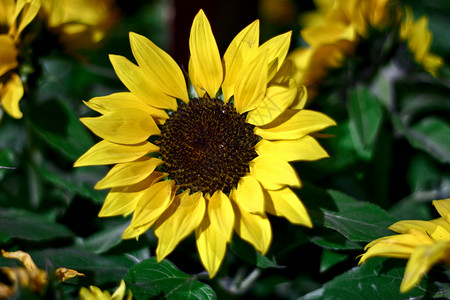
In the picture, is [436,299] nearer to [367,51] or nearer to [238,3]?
[367,51]

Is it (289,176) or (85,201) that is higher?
(289,176)

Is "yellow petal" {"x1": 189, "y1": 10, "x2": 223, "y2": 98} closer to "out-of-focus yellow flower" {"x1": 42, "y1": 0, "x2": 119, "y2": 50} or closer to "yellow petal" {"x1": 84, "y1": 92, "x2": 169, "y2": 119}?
"yellow petal" {"x1": 84, "y1": 92, "x2": 169, "y2": 119}

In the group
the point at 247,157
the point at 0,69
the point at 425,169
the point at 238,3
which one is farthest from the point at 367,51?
the point at 0,69

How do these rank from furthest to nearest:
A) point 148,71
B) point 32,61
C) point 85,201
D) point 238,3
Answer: point 238,3, point 85,201, point 32,61, point 148,71

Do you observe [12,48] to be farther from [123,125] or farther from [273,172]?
[273,172]

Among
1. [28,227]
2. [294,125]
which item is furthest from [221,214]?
[28,227]

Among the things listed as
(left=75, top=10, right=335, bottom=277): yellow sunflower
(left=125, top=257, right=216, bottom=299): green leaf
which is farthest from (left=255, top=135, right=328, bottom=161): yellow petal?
(left=125, top=257, right=216, bottom=299): green leaf
